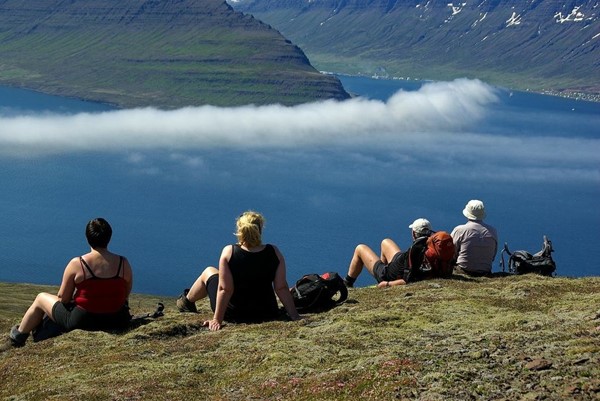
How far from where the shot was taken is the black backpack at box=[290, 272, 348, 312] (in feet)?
54.5

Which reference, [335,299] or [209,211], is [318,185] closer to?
[209,211]

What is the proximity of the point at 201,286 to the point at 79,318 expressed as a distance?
2527 mm

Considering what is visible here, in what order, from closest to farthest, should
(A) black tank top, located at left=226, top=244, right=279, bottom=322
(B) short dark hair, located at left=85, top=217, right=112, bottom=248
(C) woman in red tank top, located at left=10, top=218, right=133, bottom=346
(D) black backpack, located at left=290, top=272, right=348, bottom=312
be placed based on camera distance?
(B) short dark hair, located at left=85, top=217, right=112, bottom=248
(C) woman in red tank top, located at left=10, top=218, right=133, bottom=346
(A) black tank top, located at left=226, top=244, right=279, bottom=322
(D) black backpack, located at left=290, top=272, right=348, bottom=312

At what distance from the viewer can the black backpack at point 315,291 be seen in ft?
54.5

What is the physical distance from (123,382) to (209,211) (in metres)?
152

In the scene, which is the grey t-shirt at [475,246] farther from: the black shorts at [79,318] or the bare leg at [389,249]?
the black shorts at [79,318]

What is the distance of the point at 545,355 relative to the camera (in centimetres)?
1126

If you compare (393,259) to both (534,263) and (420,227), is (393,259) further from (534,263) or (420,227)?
(534,263)

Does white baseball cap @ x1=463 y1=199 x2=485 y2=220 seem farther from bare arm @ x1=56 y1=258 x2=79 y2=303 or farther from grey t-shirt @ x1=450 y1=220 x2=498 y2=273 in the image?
bare arm @ x1=56 y1=258 x2=79 y2=303

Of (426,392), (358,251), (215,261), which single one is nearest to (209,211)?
(215,261)

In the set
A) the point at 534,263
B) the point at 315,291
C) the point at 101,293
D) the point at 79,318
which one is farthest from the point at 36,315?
the point at 534,263

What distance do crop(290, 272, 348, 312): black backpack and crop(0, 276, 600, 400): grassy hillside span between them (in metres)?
0.41

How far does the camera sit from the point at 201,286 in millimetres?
16844

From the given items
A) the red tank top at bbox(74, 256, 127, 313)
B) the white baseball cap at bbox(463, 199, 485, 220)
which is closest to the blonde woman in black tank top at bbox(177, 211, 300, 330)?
the red tank top at bbox(74, 256, 127, 313)
